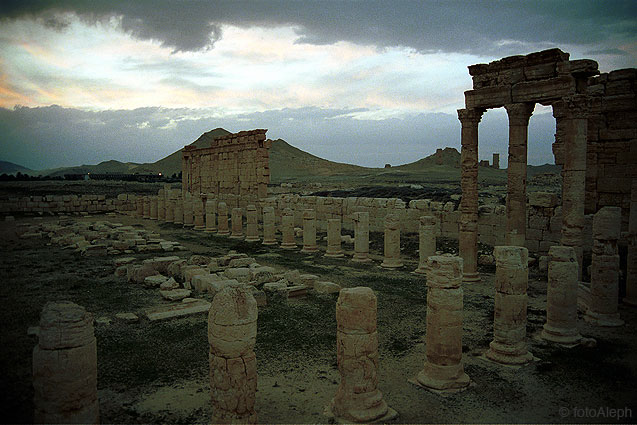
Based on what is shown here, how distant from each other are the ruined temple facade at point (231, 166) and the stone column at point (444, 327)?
1818 cm

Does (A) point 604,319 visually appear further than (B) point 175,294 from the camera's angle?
No

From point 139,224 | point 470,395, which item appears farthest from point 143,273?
point 139,224

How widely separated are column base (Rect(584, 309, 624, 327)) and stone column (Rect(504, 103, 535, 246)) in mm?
3332

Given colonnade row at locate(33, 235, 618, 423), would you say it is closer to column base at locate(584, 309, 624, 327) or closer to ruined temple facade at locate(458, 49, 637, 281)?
column base at locate(584, 309, 624, 327)

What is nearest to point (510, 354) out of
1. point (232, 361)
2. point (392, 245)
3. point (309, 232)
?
point (232, 361)

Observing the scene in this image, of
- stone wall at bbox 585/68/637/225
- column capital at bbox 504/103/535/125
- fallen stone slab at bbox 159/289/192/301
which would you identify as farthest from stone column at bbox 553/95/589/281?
fallen stone slab at bbox 159/289/192/301

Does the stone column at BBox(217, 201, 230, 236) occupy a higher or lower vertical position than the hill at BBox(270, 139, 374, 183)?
lower

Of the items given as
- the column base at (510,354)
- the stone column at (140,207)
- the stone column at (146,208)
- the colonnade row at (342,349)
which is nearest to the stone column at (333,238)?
the colonnade row at (342,349)

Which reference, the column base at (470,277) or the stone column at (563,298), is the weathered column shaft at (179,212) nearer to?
the column base at (470,277)

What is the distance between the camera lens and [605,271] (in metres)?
8.81

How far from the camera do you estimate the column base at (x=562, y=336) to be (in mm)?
7689

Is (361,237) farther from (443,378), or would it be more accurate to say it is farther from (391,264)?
(443,378)

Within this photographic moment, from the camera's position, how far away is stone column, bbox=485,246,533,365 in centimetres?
712

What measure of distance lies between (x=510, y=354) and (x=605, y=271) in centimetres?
322
